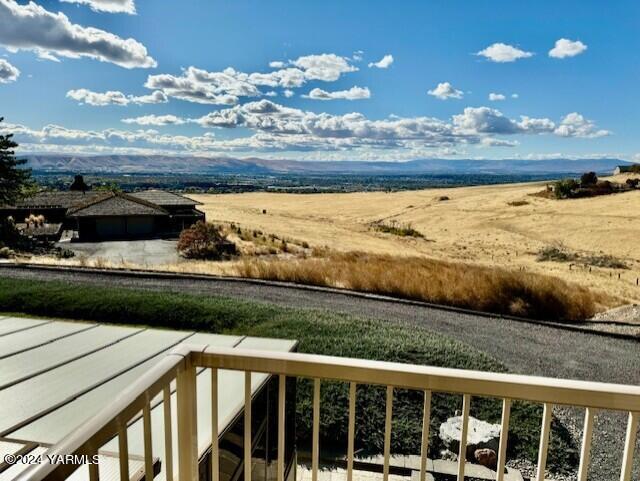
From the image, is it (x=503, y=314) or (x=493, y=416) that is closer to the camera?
(x=493, y=416)

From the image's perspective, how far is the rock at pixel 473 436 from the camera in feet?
20.1

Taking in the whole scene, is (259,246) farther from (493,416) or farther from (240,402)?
(240,402)

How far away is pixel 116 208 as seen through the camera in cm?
3145

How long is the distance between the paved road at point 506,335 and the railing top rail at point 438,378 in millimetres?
5019

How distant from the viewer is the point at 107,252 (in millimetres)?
23656

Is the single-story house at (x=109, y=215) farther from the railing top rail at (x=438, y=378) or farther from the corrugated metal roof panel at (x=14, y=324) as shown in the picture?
the railing top rail at (x=438, y=378)

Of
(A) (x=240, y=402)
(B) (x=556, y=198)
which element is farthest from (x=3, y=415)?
(B) (x=556, y=198)

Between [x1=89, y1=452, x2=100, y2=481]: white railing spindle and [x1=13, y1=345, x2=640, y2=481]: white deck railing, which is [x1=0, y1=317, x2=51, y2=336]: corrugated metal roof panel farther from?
[x1=89, y1=452, x2=100, y2=481]: white railing spindle

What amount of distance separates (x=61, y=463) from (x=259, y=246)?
2622cm

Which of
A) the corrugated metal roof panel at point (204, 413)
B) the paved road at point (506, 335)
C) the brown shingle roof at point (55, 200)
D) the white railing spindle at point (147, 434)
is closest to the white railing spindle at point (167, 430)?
the white railing spindle at point (147, 434)

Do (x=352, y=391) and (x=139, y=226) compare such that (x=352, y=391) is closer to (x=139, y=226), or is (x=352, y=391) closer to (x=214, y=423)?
(x=214, y=423)

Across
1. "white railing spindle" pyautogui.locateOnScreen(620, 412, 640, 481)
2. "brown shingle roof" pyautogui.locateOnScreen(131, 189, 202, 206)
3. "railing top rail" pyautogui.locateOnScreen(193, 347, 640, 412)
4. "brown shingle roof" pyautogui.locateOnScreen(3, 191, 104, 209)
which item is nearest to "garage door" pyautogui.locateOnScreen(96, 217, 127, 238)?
"brown shingle roof" pyautogui.locateOnScreen(131, 189, 202, 206)

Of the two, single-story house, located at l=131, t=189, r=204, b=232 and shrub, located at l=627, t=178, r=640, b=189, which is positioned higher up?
shrub, located at l=627, t=178, r=640, b=189

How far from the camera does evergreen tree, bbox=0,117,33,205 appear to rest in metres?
27.6
